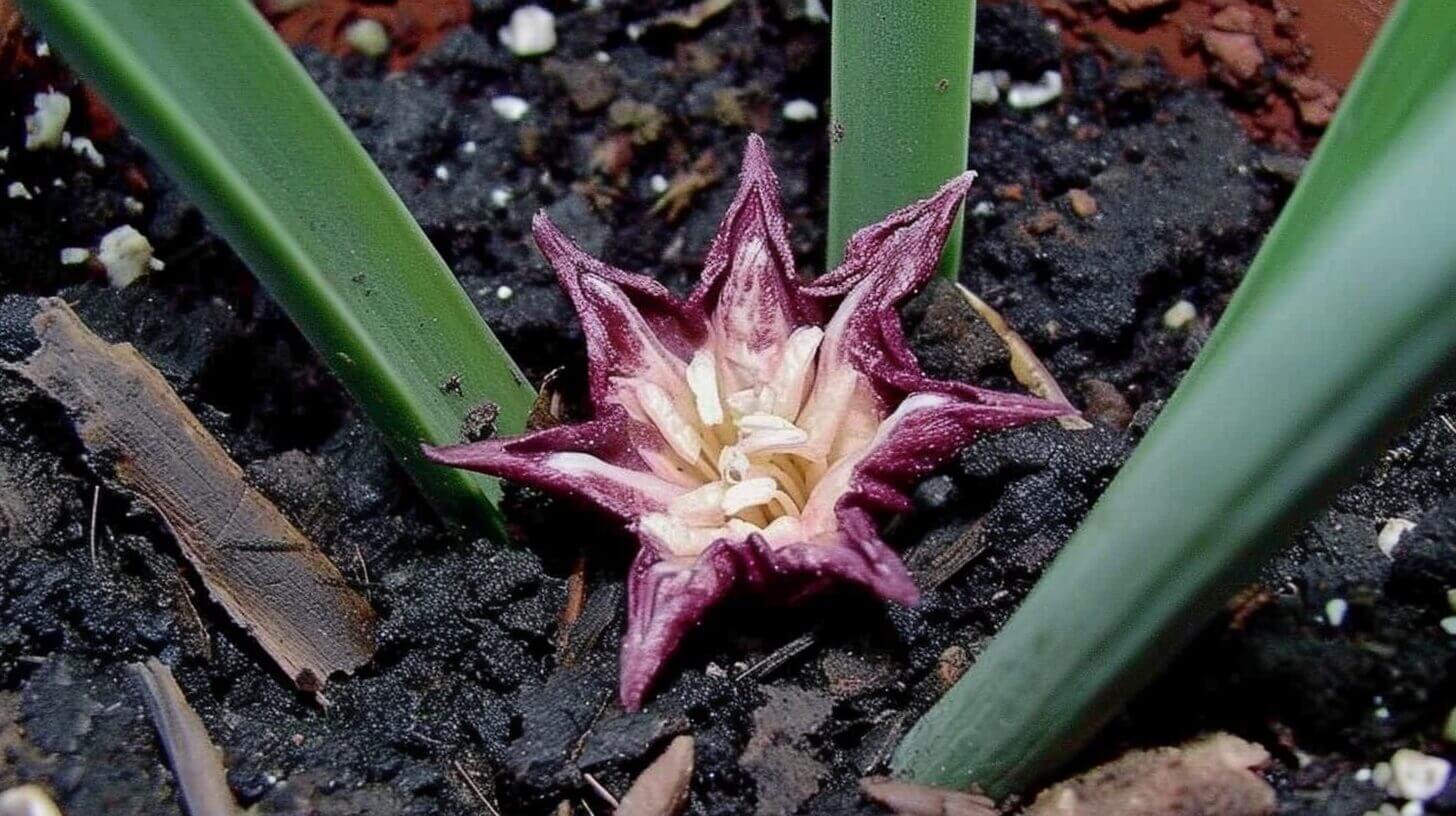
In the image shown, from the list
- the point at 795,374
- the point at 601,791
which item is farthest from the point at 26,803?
the point at 795,374

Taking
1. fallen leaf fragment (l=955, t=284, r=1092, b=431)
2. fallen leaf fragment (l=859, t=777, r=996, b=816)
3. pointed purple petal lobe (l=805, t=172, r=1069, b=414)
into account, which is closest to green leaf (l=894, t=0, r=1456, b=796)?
fallen leaf fragment (l=859, t=777, r=996, b=816)

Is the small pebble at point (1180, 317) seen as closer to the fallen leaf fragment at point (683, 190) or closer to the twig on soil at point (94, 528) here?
the fallen leaf fragment at point (683, 190)

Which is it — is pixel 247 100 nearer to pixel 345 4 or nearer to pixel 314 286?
pixel 314 286

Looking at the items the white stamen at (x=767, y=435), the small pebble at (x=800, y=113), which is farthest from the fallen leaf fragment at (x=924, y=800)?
the small pebble at (x=800, y=113)

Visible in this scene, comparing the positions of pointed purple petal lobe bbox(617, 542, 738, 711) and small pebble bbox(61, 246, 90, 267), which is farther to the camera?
small pebble bbox(61, 246, 90, 267)

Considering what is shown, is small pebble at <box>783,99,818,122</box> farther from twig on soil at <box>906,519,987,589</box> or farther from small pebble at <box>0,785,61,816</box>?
small pebble at <box>0,785,61,816</box>
